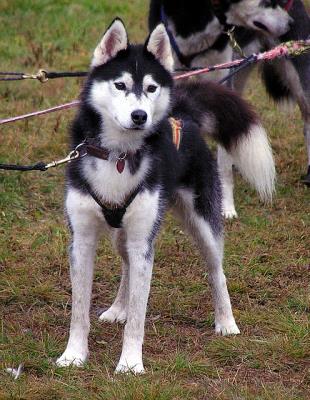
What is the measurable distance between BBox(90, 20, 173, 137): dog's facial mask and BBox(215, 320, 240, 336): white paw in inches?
43.0

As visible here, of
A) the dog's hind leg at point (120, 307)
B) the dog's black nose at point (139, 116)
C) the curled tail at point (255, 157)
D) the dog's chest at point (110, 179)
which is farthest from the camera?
the dog's hind leg at point (120, 307)

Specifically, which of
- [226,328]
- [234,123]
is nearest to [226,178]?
[234,123]

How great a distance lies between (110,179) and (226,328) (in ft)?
3.36

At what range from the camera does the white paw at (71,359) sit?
3852 millimetres

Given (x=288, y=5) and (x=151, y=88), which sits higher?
(x=151, y=88)

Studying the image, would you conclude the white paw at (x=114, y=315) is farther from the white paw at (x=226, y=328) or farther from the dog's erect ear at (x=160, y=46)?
the dog's erect ear at (x=160, y=46)

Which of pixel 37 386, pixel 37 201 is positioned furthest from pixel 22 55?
pixel 37 386

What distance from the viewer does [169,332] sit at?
4.38 meters

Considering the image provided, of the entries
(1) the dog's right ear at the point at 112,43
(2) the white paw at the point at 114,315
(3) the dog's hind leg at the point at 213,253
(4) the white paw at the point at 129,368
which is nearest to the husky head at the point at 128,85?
(1) the dog's right ear at the point at 112,43

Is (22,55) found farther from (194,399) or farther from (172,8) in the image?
(194,399)

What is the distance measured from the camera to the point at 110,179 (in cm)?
383

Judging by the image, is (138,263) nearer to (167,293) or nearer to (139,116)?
(139,116)

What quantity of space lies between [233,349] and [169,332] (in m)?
0.39

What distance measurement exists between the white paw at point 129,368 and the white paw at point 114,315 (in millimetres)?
674
